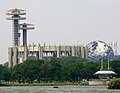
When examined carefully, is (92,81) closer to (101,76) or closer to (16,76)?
(101,76)

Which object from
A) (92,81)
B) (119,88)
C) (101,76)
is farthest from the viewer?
(101,76)

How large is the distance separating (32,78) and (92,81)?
25.2 metres

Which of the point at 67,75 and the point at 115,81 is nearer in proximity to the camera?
the point at 115,81

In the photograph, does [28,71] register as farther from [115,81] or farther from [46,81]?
[115,81]

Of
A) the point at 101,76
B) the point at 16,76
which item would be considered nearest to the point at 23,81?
the point at 16,76

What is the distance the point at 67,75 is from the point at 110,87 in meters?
83.5

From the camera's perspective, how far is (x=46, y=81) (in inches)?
7854

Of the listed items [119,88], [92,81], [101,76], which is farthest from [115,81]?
[101,76]

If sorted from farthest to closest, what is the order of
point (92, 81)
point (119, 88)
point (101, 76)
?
point (101, 76), point (92, 81), point (119, 88)

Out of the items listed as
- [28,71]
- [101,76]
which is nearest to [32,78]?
[28,71]

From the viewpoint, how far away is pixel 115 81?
11412 cm

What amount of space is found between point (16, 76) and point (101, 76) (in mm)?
27566

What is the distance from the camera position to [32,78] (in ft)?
648

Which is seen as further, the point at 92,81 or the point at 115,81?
the point at 92,81
